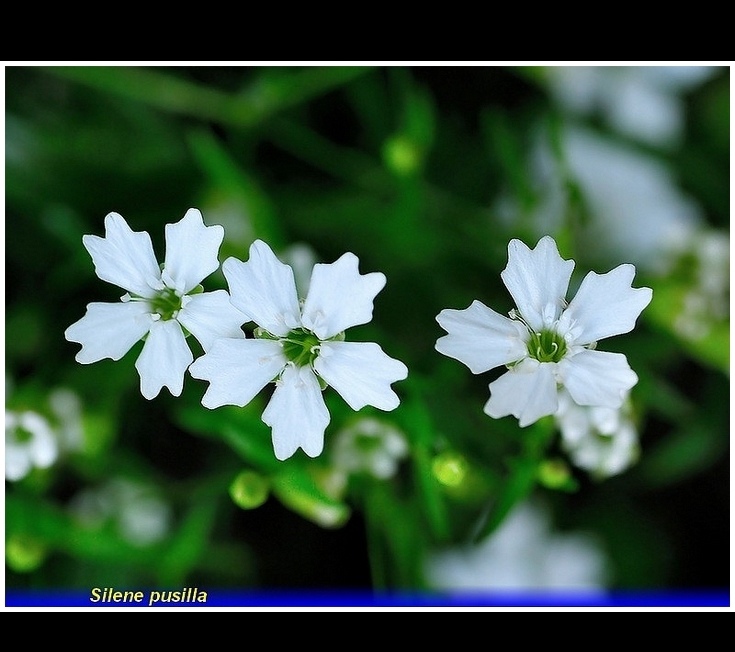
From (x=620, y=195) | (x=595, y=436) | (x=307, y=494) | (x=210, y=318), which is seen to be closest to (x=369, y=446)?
(x=307, y=494)

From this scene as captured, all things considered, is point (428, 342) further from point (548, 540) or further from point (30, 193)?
point (30, 193)

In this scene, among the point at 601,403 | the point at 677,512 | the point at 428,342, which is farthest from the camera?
the point at 677,512

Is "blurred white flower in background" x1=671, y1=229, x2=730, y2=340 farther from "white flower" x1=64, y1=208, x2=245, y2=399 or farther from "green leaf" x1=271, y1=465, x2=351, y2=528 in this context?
"white flower" x1=64, y1=208, x2=245, y2=399

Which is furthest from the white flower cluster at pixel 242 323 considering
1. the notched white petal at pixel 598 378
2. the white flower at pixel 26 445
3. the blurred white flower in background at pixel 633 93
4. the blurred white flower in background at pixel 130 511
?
the blurred white flower in background at pixel 633 93

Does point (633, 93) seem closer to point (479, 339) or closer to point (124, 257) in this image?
point (479, 339)

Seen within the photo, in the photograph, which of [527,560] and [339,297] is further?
[527,560]

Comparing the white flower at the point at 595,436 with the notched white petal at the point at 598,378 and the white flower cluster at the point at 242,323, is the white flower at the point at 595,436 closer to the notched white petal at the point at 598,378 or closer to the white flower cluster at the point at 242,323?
the notched white petal at the point at 598,378

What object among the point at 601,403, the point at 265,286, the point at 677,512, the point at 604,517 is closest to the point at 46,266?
the point at 265,286
